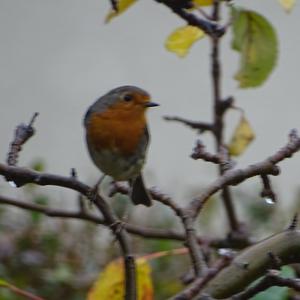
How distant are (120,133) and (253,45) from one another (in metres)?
0.44

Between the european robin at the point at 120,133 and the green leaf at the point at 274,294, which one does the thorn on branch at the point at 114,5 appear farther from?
the green leaf at the point at 274,294

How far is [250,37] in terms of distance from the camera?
1.74m

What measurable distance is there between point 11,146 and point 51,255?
1737 millimetres

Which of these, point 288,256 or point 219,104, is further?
point 219,104

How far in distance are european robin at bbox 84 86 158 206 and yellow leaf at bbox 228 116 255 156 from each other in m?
0.19

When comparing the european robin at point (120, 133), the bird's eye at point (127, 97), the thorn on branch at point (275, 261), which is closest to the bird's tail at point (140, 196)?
the european robin at point (120, 133)

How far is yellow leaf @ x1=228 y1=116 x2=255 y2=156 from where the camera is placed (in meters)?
2.03

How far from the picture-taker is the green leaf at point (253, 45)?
1740 millimetres

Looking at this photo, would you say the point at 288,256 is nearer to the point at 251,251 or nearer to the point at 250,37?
the point at 251,251

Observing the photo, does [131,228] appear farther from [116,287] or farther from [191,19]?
[191,19]

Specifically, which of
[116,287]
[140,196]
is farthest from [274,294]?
[140,196]

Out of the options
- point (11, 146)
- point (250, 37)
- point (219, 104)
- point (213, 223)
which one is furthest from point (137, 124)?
point (213, 223)

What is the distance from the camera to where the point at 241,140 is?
6.72ft

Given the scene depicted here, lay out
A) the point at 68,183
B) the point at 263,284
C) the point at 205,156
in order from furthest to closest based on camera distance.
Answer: the point at 205,156, the point at 68,183, the point at 263,284
